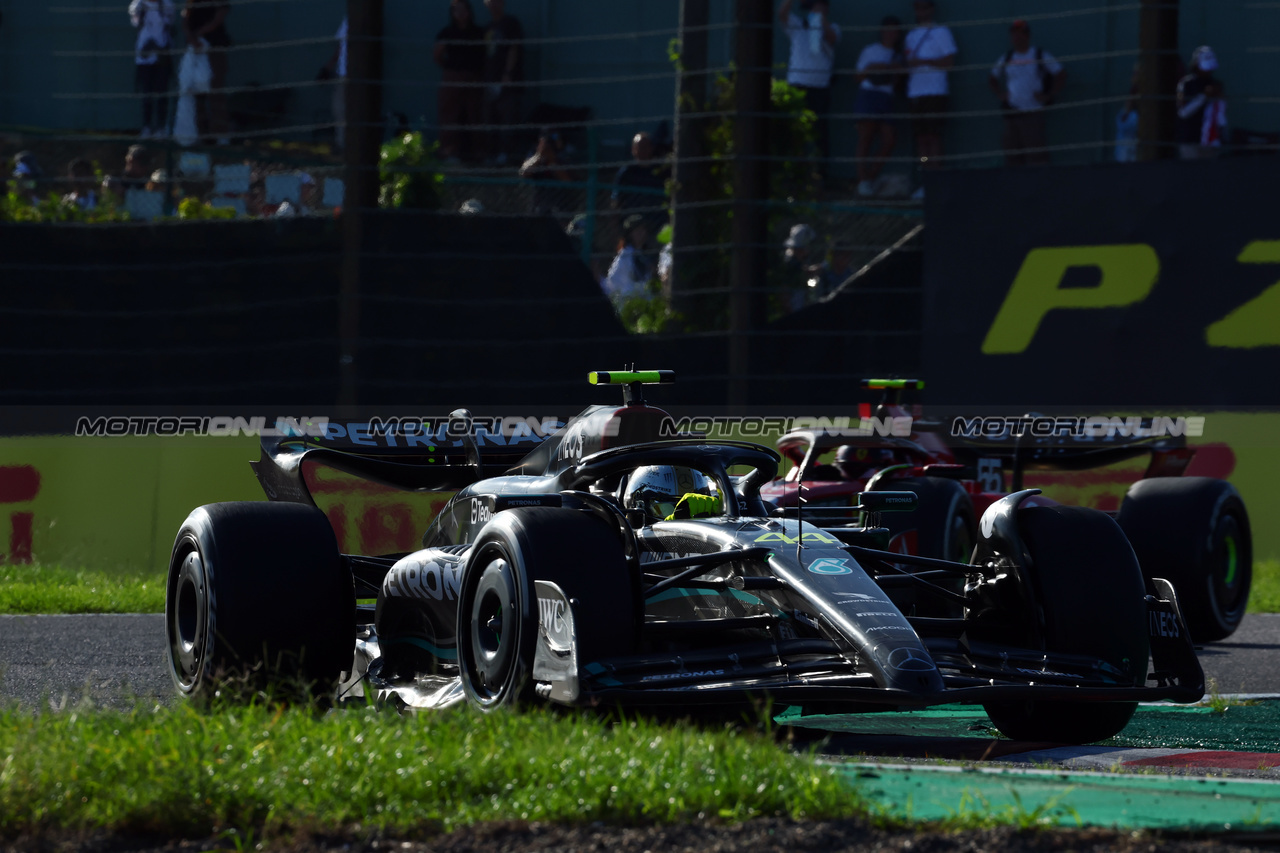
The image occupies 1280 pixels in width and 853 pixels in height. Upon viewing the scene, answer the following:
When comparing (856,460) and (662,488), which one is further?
(856,460)

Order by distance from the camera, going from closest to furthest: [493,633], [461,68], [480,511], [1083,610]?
[493,633] → [1083,610] → [480,511] → [461,68]

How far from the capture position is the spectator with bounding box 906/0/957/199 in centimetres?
1172

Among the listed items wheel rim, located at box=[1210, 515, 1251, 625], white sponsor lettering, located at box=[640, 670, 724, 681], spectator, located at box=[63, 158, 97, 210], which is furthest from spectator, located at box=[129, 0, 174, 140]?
white sponsor lettering, located at box=[640, 670, 724, 681]

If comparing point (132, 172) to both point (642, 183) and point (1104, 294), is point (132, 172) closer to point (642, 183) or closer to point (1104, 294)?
point (642, 183)

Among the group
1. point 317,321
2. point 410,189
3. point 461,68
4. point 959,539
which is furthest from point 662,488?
point 461,68

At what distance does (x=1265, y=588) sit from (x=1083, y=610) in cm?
540

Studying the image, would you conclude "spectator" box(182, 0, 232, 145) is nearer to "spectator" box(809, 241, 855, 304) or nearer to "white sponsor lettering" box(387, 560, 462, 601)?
"spectator" box(809, 241, 855, 304)

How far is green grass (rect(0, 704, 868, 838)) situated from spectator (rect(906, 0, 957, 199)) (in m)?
8.68

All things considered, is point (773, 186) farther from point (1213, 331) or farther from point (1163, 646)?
point (1163, 646)

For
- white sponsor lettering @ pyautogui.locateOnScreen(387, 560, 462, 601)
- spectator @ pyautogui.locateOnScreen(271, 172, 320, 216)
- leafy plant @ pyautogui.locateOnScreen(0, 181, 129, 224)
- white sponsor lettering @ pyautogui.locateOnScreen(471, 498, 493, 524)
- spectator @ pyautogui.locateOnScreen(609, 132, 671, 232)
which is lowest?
white sponsor lettering @ pyautogui.locateOnScreen(387, 560, 462, 601)

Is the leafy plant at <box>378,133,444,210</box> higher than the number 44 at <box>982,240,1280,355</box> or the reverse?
higher

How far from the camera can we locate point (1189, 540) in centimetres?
794

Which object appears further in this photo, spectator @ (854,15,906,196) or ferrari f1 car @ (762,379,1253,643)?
spectator @ (854,15,906,196)

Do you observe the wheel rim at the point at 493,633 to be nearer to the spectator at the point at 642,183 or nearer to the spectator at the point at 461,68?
the spectator at the point at 642,183
